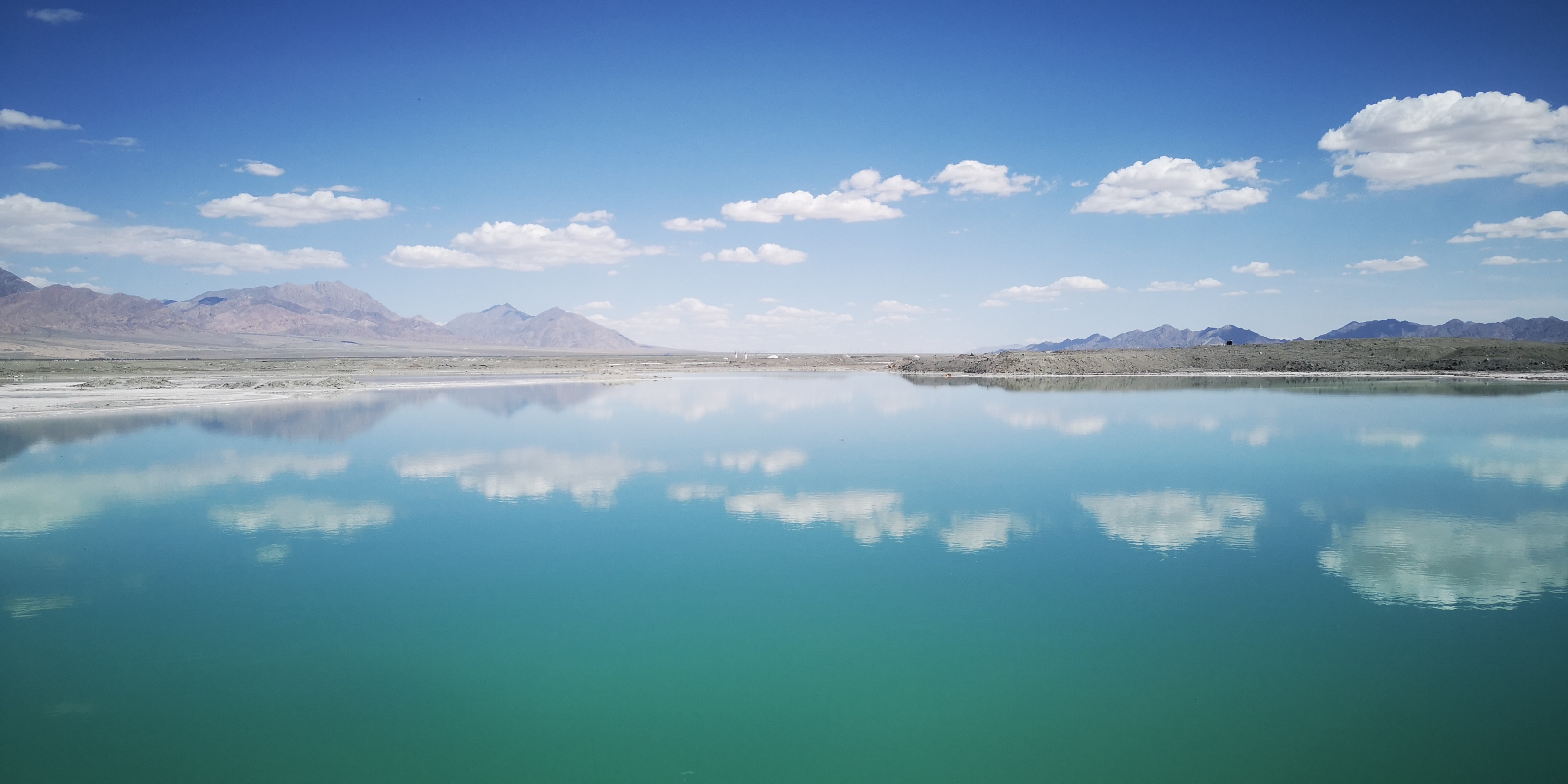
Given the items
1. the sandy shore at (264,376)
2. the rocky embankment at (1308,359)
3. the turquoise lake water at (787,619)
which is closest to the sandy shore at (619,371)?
the rocky embankment at (1308,359)

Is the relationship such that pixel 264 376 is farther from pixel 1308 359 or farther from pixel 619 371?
pixel 1308 359

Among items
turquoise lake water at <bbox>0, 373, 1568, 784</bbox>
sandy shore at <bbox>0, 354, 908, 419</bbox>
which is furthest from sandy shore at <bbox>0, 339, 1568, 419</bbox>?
turquoise lake water at <bbox>0, 373, 1568, 784</bbox>

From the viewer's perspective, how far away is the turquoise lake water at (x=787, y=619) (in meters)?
7.00

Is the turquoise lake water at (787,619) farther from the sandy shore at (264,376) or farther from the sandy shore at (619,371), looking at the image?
the sandy shore at (619,371)

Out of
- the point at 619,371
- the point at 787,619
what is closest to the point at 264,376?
the point at 619,371

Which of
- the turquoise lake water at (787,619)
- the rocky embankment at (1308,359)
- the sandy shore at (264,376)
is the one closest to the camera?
the turquoise lake water at (787,619)

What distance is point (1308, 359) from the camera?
70812 millimetres

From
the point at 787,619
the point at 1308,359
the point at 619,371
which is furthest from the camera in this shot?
the point at 619,371

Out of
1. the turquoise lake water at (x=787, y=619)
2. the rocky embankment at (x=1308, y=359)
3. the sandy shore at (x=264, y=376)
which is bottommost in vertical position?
the turquoise lake water at (x=787, y=619)

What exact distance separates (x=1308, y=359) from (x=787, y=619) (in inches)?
3091

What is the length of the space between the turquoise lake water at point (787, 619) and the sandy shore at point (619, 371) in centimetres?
2895

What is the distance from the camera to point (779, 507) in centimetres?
1639

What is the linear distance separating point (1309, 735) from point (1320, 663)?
1.81 meters

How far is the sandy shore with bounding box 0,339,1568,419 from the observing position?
4619cm
